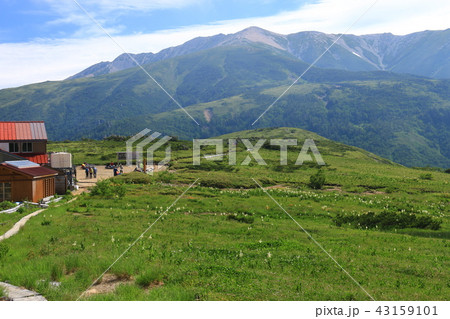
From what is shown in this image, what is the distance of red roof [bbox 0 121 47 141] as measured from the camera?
41344 mm

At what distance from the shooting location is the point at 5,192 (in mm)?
31922

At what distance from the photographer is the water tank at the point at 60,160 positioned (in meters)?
41.4

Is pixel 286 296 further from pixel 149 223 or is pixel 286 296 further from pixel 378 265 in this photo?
pixel 149 223

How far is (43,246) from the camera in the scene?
17375 millimetres

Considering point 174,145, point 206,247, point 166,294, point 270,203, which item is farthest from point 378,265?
point 174,145

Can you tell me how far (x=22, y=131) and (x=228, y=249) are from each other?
34425 mm

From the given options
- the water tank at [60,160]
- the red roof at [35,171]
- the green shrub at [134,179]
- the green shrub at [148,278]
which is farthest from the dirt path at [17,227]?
the green shrub at [134,179]

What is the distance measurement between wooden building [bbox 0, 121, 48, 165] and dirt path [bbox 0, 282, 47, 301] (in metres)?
33.5

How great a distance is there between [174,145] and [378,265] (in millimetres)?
90726

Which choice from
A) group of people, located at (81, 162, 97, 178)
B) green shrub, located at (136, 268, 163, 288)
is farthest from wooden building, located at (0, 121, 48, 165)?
green shrub, located at (136, 268, 163, 288)

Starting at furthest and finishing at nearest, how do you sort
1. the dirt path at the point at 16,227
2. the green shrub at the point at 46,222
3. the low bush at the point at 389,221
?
the low bush at the point at 389,221 → the green shrub at the point at 46,222 → the dirt path at the point at 16,227

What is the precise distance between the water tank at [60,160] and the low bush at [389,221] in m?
28.5

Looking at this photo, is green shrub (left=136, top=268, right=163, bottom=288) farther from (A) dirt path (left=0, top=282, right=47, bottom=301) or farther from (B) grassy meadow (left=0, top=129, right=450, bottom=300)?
(A) dirt path (left=0, top=282, right=47, bottom=301)

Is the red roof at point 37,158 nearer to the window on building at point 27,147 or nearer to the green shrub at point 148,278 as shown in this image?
the window on building at point 27,147
